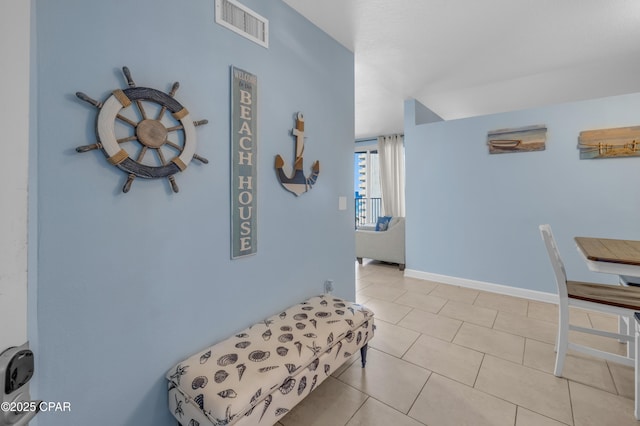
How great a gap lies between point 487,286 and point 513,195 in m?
1.18

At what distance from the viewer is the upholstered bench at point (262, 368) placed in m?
1.12

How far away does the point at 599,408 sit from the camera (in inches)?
62.3

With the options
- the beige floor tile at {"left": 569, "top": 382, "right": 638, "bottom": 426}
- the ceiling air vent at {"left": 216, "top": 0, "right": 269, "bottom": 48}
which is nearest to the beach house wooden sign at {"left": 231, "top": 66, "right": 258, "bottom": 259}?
the ceiling air vent at {"left": 216, "top": 0, "right": 269, "bottom": 48}

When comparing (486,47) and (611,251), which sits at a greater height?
(486,47)

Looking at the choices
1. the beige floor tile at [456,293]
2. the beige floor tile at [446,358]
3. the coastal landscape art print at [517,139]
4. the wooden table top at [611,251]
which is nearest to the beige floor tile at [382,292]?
the beige floor tile at [456,293]

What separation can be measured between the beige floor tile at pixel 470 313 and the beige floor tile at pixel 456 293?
152 millimetres

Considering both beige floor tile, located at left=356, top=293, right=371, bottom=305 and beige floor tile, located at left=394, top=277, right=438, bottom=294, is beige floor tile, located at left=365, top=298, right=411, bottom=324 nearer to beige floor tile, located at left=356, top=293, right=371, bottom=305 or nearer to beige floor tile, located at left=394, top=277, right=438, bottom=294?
beige floor tile, located at left=356, top=293, right=371, bottom=305

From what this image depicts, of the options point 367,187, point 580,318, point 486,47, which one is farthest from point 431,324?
point 367,187

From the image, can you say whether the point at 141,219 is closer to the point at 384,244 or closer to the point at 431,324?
the point at 431,324

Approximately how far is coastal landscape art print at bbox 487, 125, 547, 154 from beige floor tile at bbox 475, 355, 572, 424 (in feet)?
7.96

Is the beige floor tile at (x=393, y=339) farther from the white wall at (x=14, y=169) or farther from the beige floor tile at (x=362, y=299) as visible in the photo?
the white wall at (x=14, y=169)

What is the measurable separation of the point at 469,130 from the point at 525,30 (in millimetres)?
1347

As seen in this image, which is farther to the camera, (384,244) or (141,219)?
(384,244)

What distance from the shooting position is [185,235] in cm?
138
